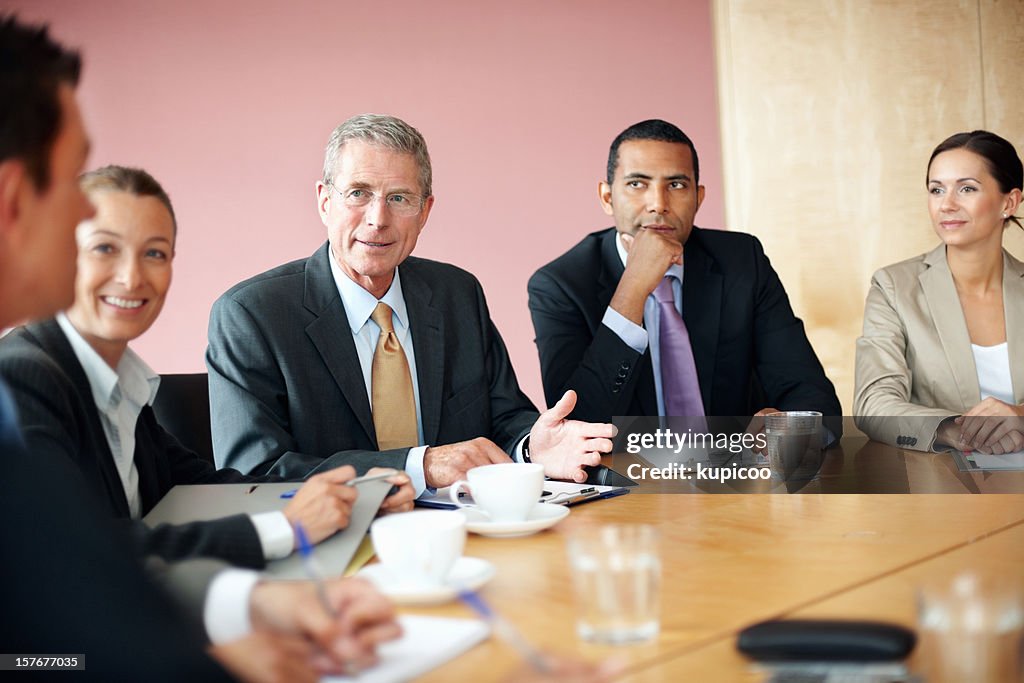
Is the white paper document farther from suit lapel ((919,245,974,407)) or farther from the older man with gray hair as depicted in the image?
suit lapel ((919,245,974,407))

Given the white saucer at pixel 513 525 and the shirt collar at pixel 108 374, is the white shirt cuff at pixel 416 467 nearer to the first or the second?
the white saucer at pixel 513 525

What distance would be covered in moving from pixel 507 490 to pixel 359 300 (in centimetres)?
81

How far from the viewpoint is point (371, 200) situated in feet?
6.54

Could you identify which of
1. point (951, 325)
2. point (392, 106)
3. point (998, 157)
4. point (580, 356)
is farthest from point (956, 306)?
point (392, 106)

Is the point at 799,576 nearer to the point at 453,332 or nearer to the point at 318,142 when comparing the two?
the point at 453,332

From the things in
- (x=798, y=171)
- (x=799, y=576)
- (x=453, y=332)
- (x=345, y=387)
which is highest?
(x=798, y=171)

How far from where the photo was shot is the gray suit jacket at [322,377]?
1.70 meters

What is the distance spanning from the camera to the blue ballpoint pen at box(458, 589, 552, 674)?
2.53 ft

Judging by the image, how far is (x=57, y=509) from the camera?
0.74 m

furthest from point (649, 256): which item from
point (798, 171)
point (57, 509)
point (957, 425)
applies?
point (57, 509)

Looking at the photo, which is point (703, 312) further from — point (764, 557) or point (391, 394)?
point (764, 557)

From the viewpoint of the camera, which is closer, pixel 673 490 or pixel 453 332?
pixel 673 490

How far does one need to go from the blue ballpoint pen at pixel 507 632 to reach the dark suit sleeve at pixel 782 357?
1674mm

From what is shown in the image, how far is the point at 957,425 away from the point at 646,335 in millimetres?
717
